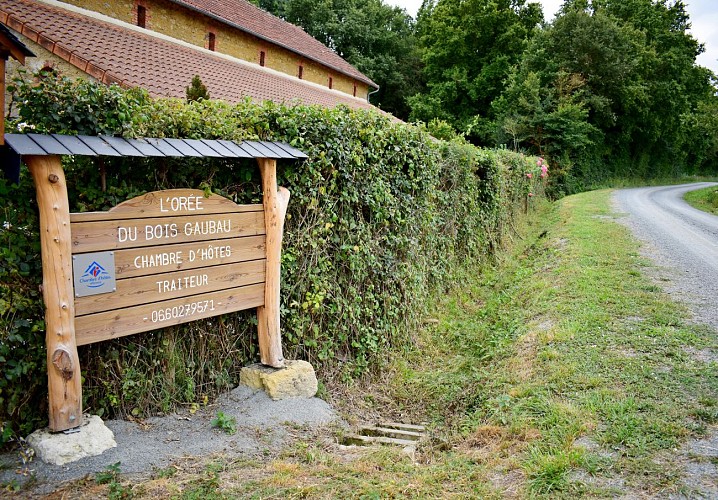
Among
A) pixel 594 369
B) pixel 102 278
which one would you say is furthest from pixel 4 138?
pixel 594 369

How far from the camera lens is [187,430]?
3.95m

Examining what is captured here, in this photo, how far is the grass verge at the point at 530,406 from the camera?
10.8ft

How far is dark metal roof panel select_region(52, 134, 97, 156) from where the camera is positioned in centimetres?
317

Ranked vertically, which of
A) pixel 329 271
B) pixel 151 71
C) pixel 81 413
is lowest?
pixel 81 413

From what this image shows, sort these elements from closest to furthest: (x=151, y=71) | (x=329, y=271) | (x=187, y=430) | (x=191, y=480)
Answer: (x=191, y=480)
(x=187, y=430)
(x=329, y=271)
(x=151, y=71)

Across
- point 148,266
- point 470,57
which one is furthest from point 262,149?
point 470,57

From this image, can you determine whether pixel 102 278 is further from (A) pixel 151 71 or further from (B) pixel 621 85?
(B) pixel 621 85

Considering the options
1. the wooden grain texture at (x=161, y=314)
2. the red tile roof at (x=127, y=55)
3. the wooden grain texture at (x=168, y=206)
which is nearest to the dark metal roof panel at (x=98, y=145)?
the wooden grain texture at (x=168, y=206)

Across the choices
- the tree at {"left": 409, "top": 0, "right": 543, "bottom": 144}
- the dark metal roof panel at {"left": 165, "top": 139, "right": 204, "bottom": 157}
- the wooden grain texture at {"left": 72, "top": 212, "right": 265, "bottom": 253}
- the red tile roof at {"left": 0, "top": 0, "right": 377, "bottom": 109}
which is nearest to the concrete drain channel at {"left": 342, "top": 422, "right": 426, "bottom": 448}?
the wooden grain texture at {"left": 72, "top": 212, "right": 265, "bottom": 253}

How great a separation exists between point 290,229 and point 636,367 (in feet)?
11.7

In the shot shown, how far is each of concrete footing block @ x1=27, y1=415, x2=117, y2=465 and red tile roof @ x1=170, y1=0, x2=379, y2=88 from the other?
53.8ft

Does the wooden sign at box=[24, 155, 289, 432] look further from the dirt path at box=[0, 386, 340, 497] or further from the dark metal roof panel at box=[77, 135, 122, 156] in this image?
the dirt path at box=[0, 386, 340, 497]

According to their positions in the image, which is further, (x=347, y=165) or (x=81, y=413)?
(x=347, y=165)

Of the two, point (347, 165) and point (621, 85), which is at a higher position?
point (621, 85)
